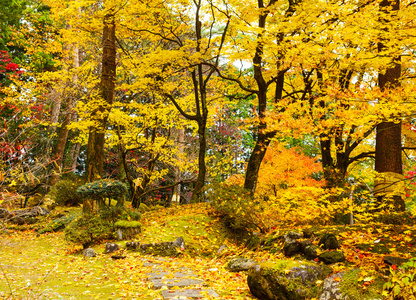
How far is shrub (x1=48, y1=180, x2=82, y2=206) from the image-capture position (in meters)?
14.4

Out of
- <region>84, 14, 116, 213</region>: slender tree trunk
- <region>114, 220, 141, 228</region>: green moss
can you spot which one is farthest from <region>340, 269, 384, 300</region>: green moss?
<region>84, 14, 116, 213</region>: slender tree trunk

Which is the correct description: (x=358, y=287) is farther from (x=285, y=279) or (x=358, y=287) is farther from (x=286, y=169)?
(x=286, y=169)

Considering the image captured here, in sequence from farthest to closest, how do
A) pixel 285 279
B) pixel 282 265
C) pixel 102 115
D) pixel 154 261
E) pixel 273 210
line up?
pixel 102 115 < pixel 273 210 < pixel 154 261 < pixel 282 265 < pixel 285 279

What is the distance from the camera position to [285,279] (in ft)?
14.4

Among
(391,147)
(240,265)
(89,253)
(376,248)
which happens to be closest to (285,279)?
(240,265)

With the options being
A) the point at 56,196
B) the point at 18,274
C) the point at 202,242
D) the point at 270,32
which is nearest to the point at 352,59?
the point at 270,32

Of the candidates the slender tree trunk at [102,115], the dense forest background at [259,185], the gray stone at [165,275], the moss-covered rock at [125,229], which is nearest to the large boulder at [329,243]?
the dense forest background at [259,185]

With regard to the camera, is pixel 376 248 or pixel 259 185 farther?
pixel 259 185

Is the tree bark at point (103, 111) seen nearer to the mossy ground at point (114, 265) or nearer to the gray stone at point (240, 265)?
the mossy ground at point (114, 265)

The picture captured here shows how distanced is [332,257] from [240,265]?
1.77m

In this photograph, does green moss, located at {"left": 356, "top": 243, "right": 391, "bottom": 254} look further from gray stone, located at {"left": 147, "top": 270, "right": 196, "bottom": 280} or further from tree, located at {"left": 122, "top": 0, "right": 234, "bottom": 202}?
tree, located at {"left": 122, "top": 0, "right": 234, "bottom": 202}

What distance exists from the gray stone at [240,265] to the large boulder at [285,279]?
1.21 m

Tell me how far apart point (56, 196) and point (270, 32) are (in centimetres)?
1195

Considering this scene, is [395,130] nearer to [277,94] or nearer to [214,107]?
[277,94]
